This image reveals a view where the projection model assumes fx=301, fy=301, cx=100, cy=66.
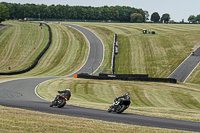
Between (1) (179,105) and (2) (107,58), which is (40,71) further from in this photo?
(1) (179,105)

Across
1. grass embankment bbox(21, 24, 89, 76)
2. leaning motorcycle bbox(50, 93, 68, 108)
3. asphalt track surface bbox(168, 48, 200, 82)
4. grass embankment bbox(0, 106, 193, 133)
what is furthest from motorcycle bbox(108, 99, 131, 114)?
Answer: grass embankment bbox(21, 24, 89, 76)

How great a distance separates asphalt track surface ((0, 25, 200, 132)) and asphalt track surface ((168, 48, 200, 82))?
18.7 meters

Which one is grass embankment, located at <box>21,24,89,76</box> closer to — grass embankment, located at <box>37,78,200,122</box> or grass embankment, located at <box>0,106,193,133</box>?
grass embankment, located at <box>37,78,200,122</box>

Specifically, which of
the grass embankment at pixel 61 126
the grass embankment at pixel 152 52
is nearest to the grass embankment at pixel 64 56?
the grass embankment at pixel 152 52

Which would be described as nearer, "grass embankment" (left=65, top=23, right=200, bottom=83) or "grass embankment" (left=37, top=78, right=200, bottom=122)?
"grass embankment" (left=37, top=78, right=200, bottom=122)

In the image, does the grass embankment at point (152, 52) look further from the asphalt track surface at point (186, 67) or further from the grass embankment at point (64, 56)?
the grass embankment at point (64, 56)

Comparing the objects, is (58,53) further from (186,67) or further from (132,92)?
(132,92)

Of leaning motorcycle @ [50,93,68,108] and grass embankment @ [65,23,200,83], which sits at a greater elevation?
leaning motorcycle @ [50,93,68,108]

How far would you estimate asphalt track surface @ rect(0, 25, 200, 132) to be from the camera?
17.0m

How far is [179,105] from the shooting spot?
1369 inches

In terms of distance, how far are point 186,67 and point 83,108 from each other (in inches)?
1841

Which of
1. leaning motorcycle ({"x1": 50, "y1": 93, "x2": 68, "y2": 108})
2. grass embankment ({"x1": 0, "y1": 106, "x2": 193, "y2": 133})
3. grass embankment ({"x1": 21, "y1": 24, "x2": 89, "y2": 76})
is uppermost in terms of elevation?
grass embankment ({"x1": 0, "y1": 106, "x2": 193, "y2": 133})

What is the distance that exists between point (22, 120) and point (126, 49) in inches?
2733

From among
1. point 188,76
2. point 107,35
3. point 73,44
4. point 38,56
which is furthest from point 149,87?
point 107,35
